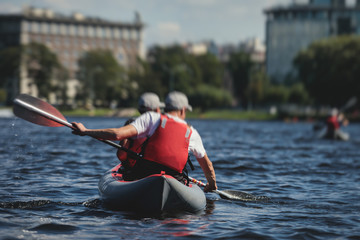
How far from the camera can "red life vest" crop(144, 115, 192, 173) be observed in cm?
859

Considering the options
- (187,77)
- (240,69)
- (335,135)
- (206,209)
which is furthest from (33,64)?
(206,209)

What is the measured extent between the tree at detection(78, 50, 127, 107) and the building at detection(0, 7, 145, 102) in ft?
47.1

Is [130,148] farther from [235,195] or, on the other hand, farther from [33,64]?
[33,64]

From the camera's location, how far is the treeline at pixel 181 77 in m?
69.2

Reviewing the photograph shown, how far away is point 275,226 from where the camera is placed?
8.74 metres

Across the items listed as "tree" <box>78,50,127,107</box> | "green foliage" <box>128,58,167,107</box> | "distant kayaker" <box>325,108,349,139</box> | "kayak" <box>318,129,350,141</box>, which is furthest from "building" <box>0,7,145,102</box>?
"distant kayaker" <box>325,108,349,139</box>

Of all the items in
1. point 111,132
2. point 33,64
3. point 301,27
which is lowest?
point 111,132

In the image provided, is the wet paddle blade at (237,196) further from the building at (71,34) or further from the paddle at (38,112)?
the building at (71,34)

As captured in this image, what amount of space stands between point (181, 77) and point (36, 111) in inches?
3605

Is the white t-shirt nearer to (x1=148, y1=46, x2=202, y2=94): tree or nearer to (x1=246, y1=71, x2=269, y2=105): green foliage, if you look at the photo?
(x1=148, y1=46, x2=202, y2=94): tree

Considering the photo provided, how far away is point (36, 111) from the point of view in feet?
29.7

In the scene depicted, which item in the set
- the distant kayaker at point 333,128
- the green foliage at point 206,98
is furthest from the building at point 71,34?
the distant kayaker at point 333,128

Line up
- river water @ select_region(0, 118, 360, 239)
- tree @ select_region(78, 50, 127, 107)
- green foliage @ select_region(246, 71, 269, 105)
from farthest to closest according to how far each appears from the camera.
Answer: tree @ select_region(78, 50, 127, 107)
green foliage @ select_region(246, 71, 269, 105)
river water @ select_region(0, 118, 360, 239)

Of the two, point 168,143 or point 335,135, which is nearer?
point 168,143
